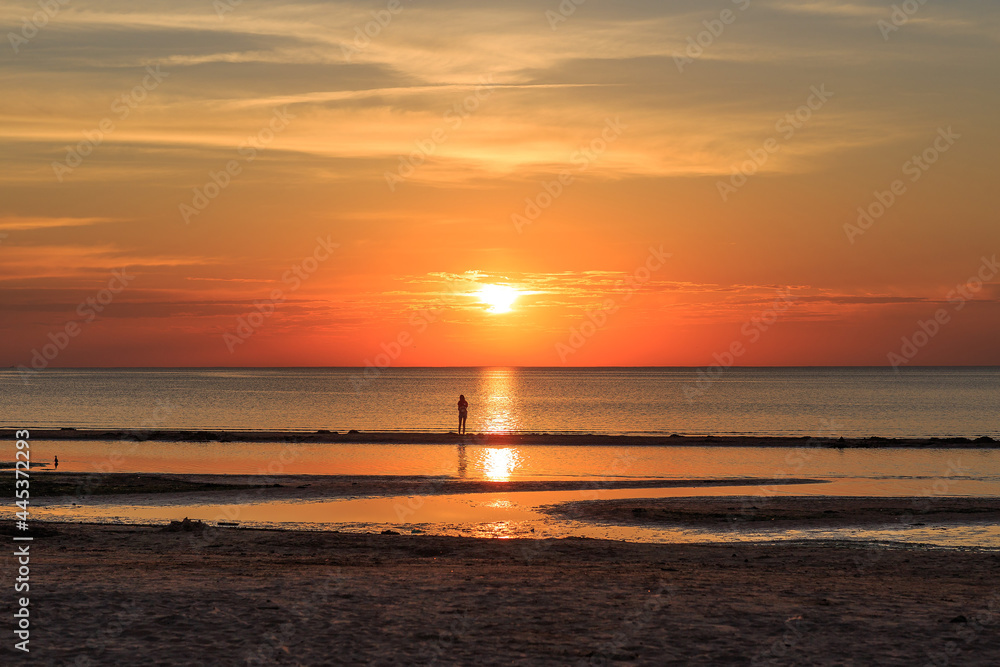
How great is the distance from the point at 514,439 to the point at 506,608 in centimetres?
4780

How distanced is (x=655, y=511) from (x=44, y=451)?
40.9 m

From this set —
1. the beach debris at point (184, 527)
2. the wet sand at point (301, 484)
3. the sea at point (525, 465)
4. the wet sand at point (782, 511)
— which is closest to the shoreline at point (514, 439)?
the sea at point (525, 465)

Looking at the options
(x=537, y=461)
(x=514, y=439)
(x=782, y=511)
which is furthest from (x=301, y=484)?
(x=514, y=439)

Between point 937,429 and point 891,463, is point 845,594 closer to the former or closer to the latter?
point 891,463

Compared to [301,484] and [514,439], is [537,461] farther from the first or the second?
[301,484]

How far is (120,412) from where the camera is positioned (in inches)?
4154

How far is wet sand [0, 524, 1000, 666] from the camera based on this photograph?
35.2 feet

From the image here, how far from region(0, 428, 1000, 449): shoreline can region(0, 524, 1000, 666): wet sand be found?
40946 mm

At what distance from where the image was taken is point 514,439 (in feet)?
199

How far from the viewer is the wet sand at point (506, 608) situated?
10.7 metres

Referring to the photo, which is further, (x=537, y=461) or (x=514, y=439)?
(x=514, y=439)

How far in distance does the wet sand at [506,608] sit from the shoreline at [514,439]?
40.9 metres

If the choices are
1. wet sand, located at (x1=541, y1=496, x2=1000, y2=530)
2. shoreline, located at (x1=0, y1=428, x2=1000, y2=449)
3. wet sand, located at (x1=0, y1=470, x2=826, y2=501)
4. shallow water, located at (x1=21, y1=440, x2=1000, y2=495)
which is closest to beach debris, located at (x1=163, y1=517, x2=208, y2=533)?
wet sand, located at (x1=0, y1=470, x2=826, y2=501)

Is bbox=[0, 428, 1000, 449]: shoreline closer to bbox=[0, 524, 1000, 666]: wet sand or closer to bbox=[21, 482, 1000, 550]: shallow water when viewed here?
bbox=[21, 482, 1000, 550]: shallow water
